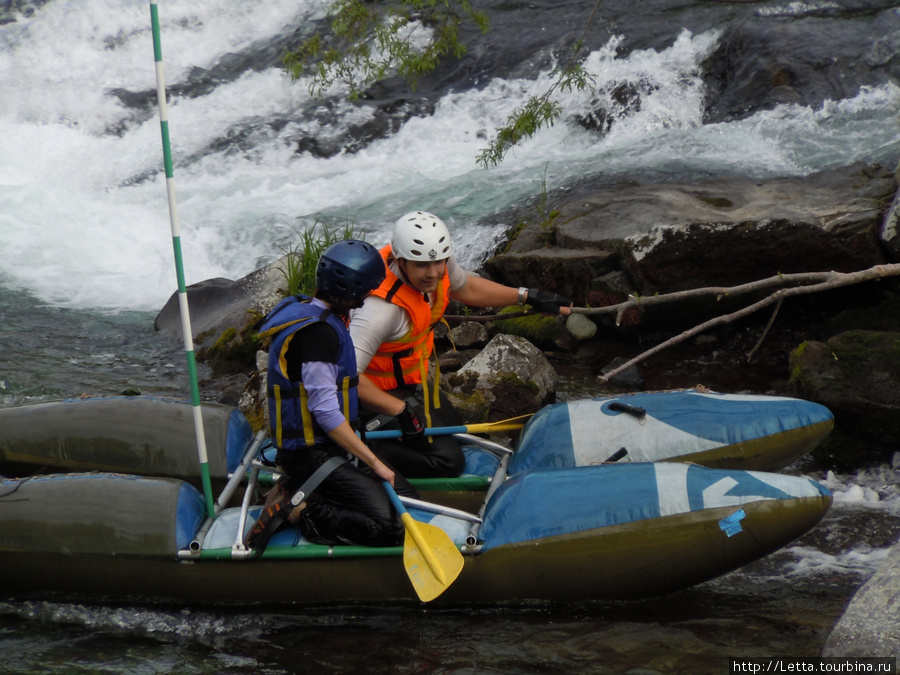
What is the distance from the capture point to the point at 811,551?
3984 millimetres

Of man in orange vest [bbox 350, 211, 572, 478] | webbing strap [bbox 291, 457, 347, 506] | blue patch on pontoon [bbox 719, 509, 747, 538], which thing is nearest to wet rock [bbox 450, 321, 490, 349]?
man in orange vest [bbox 350, 211, 572, 478]

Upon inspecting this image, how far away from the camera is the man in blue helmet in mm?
3346

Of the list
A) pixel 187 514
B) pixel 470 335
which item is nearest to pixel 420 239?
pixel 187 514

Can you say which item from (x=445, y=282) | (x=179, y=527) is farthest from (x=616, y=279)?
(x=179, y=527)

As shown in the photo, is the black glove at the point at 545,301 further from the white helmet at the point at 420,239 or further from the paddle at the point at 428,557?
the paddle at the point at 428,557

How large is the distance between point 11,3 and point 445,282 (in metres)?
14.9

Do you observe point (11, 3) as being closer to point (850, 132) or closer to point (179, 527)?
point (850, 132)

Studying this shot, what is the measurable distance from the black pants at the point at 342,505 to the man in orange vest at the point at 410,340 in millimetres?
446

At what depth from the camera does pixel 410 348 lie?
13.5 ft

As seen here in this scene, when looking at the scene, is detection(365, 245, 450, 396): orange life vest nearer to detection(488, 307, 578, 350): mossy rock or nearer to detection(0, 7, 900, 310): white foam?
detection(488, 307, 578, 350): mossy rock

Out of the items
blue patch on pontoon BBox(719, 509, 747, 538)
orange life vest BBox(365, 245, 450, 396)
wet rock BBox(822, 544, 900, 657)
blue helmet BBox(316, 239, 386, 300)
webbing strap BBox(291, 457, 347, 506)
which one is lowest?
wet rock BBox(822, 544, 900, 657)

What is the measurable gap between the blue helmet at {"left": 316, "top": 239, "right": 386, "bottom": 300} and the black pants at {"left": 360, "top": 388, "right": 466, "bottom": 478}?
2.86 feet

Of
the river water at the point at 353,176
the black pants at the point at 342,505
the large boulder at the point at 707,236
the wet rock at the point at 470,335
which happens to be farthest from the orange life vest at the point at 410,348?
the large boulder at the point at 707,236

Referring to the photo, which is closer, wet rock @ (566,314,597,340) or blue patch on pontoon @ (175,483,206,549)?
blue patch on pontoon @ (175,483,206,549)
